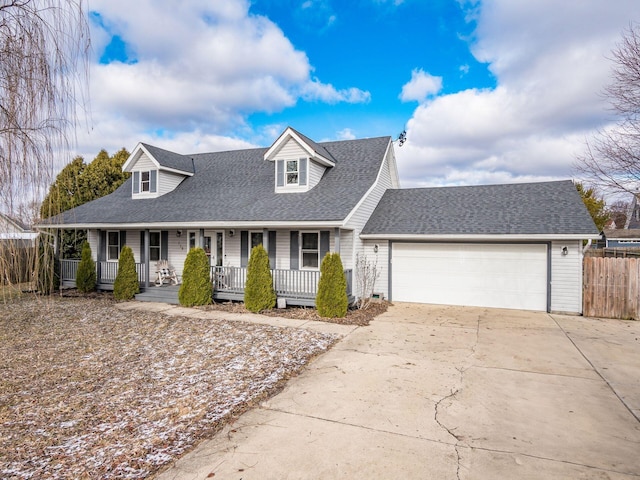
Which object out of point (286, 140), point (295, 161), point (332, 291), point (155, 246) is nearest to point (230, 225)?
point (295, 161)

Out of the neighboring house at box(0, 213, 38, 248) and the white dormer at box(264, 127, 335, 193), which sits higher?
the white dormer at box(264, 127, 335, 193)

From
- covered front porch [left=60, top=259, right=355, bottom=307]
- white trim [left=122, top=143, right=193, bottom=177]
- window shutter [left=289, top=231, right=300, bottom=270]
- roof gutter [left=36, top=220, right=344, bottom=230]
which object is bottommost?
covered front porch [left=60, top=259, right=355, bottom=307]

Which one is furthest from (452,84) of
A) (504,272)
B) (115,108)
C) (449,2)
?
(115,108)

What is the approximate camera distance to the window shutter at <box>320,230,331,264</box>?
39.1ft

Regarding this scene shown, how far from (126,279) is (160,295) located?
1.33m

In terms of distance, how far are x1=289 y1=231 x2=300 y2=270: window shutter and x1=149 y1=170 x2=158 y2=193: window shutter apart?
7166 millimetres

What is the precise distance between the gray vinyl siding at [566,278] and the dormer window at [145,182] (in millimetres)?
15236

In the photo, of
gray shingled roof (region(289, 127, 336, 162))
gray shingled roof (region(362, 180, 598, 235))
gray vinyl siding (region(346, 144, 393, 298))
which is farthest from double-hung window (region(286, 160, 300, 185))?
gray shingled roof (region(362, 180, 598, 235))

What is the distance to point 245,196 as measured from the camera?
44.5ft

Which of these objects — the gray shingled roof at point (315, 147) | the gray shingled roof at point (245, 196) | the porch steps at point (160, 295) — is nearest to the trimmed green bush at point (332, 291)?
the gray shingled roof at point (245, 196)

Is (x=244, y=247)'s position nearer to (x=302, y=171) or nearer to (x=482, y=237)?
(x=302, y=171)

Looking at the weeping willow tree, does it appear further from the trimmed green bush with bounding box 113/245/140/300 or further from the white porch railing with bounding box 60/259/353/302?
the trimmed green bush with bounding box 113/245/140/300

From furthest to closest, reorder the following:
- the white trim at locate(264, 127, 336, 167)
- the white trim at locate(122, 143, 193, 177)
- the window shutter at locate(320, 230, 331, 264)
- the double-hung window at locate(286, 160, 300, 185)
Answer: the white trim at locate(122, 143, 193, 177), the double-hung window at locate(286, 160, 300, 185), the white trim at locate(264, 127, 336, 167), the window shutter at locate(320, 230, 331, 264)

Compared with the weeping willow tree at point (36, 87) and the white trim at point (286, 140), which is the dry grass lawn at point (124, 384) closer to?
the weeping willow tree at point (36, 87)
